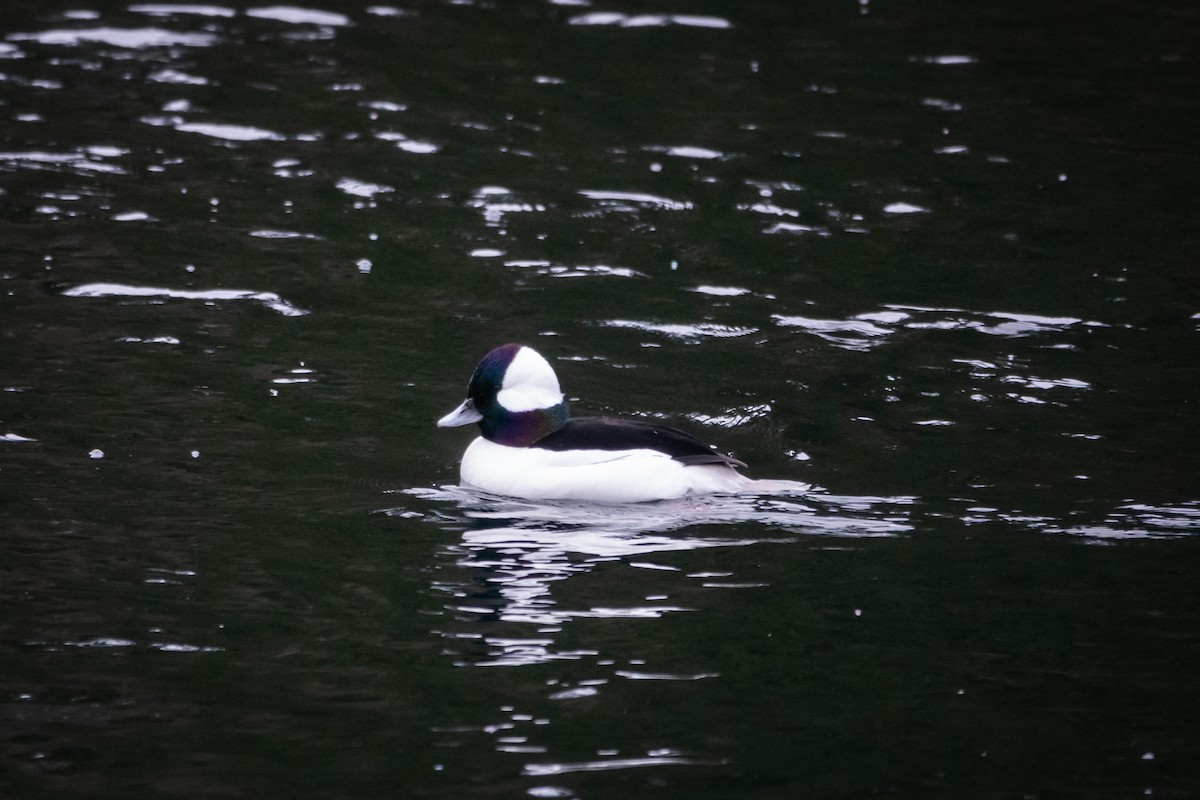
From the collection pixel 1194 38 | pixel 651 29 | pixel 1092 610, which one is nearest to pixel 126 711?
pixel 1092 610

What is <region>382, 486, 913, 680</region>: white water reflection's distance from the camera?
22.9 feet

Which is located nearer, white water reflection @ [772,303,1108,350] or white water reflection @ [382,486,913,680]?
white water reflection @ [382,486,913,680]

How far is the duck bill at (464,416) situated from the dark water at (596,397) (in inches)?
13.5

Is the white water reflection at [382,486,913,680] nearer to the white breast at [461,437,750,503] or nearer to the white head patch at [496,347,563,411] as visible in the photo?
the white breast at [461,437,750,503]

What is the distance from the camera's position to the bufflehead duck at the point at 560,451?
850 cm

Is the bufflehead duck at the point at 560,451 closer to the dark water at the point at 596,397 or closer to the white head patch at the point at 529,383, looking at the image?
the white head patch at the point at 529,383

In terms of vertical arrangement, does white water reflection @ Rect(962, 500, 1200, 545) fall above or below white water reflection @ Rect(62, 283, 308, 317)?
below

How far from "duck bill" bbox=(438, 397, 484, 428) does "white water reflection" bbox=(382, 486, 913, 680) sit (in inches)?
16.2

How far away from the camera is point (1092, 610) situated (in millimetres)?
7191

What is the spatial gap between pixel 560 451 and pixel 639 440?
1.66 feet

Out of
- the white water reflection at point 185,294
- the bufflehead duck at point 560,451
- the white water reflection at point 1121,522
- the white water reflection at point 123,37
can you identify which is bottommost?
the white water reflection at point 1121,522

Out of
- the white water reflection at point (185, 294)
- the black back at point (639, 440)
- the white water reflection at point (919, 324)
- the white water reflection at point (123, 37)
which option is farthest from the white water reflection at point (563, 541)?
the white water reflection at point (123, 37)

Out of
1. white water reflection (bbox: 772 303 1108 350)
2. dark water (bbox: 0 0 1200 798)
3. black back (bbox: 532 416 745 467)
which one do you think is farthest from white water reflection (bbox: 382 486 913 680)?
white water reflection (bbox: 772 303 1108 350)

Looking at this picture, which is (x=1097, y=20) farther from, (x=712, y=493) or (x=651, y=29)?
(x=712, y=493)
